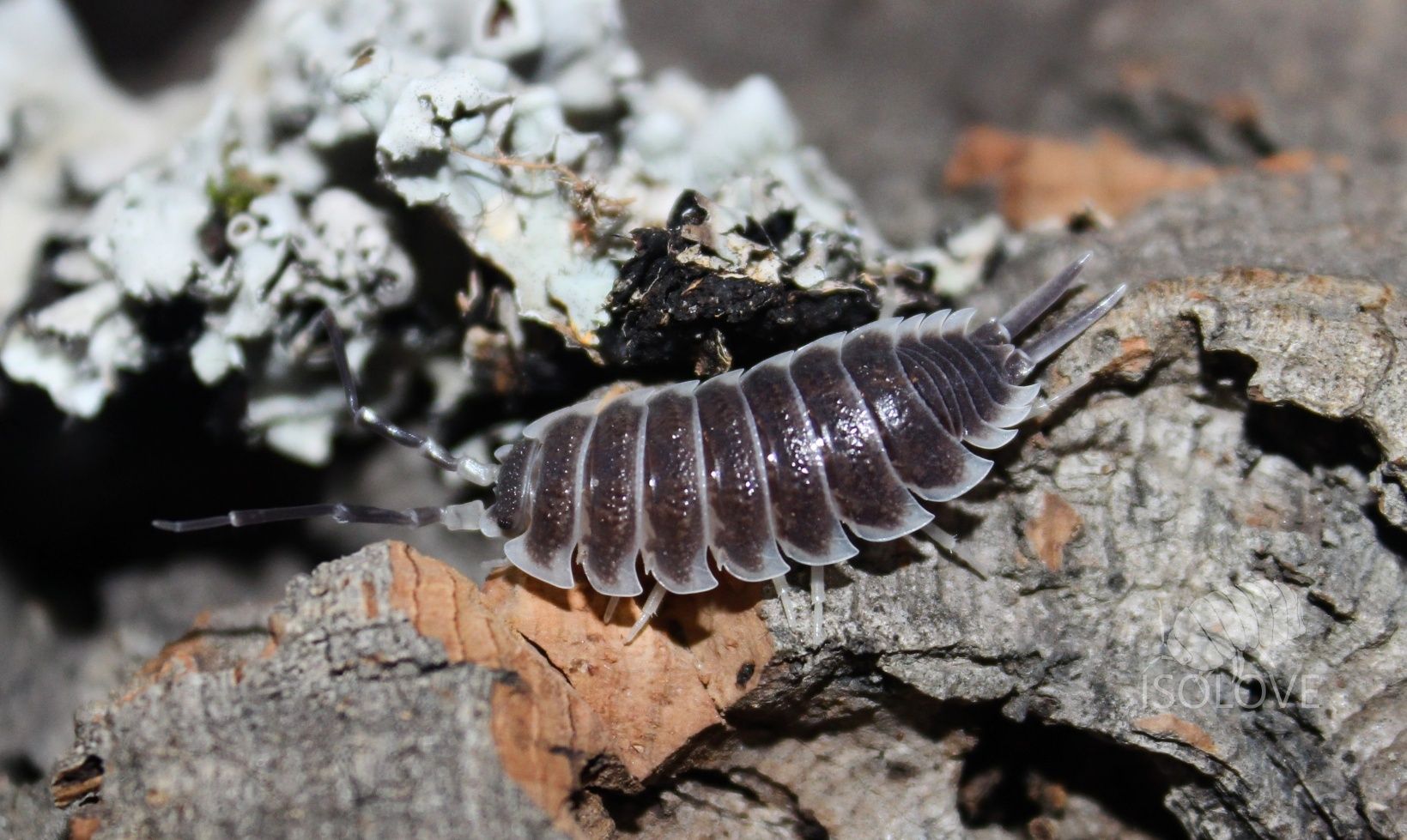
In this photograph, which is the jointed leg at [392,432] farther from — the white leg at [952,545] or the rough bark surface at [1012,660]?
the white leg at [952,545]

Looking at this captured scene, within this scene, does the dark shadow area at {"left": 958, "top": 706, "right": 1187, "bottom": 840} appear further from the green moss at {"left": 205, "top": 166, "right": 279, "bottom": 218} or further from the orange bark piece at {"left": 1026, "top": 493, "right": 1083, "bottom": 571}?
the green moss at {"left": 205, "top": 166, "right": 279, "bottom": 218}

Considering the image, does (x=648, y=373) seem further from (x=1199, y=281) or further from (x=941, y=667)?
(x=1199, y=281)

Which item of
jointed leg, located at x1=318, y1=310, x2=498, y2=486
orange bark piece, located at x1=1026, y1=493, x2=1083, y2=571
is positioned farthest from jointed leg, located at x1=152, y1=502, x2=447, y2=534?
orange bark piece, located at x1=1026, y1=493, x2=1083, y2=571

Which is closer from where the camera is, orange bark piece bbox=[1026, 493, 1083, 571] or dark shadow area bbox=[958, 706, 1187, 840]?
orange bark piece bbox=[1026, 493, 1083, 571]

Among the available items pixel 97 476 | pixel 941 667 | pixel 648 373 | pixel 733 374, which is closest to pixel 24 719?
pixel 97 476

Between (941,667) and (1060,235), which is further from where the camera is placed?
(1060,235)

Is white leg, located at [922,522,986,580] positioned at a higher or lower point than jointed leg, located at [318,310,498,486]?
higher
